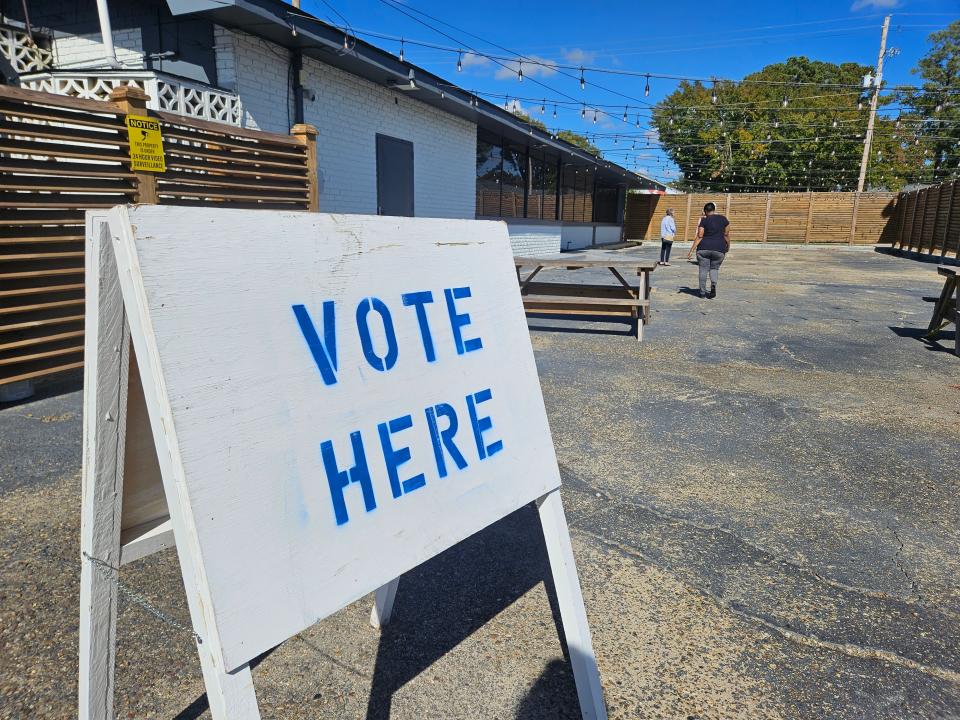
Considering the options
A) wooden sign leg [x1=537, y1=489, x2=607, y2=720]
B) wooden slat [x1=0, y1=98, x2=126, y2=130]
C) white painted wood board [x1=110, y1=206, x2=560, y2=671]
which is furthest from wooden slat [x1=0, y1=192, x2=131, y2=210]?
wooden sign leg [x1=537, y1=489, x2=607, y2=720]

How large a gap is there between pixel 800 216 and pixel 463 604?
3526cm

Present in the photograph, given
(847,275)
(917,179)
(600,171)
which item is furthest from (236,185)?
(917,179)

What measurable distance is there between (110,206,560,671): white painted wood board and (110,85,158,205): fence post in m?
4.89

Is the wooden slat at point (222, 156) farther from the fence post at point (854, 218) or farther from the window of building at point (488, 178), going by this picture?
the fence post at point (854, 218)

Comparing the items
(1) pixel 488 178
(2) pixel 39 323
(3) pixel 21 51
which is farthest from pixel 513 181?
(2) pixel 39 323

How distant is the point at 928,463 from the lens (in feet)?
13.3

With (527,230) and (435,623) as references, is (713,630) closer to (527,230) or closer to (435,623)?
(435,623)

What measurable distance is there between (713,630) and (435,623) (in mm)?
1086

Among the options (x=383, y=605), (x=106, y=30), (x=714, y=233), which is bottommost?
(x=383, y=605)

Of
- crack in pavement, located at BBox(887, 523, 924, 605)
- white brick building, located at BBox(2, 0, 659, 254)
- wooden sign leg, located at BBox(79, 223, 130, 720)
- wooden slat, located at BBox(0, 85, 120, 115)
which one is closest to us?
wooden sign leg, located at BBox(79, 223, 130, 720)

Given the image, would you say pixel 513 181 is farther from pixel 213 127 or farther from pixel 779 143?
pixel 779 143

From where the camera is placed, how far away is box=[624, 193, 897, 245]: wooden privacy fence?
101ft

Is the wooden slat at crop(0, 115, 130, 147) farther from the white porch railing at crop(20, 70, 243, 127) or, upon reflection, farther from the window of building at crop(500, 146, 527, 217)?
the window of building at crop(500, 146, 527, 217)

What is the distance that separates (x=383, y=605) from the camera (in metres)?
2.39
